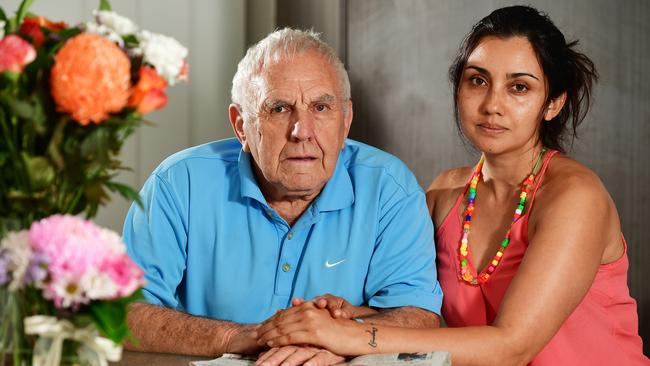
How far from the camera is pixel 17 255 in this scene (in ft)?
3.03

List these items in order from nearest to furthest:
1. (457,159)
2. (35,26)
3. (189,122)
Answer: (35,26) < (457,159) < (189,122)

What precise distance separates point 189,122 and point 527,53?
5.78ft

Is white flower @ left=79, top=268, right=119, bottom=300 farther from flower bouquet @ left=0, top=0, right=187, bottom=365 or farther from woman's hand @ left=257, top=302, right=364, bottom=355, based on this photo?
woman's hand @ left=257, top=302, right=364, bottom=355

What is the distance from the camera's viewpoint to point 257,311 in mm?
1996

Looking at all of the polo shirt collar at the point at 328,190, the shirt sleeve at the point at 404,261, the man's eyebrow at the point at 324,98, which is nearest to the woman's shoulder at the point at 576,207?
the shirt sleeve at the point at 404,261

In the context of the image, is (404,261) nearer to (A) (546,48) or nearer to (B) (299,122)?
(B) (299,122)

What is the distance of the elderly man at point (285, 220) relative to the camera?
6.42 feet

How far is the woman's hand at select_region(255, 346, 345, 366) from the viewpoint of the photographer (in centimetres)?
156

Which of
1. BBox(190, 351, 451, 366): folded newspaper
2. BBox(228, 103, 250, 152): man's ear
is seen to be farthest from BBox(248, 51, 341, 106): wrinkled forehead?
BBox(190, 351, 451, 366): folded newspaper

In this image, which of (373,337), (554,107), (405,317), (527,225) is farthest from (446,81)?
(373,337)

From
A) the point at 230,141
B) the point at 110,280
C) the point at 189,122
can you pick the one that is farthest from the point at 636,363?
the point at 189,122

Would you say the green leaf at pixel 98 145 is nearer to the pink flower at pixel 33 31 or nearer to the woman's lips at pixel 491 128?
the pink flower at pixel 33 31

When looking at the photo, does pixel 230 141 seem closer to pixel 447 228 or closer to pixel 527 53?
pixel 447 228

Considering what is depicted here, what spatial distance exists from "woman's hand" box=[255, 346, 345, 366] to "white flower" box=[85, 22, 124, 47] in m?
0.71
